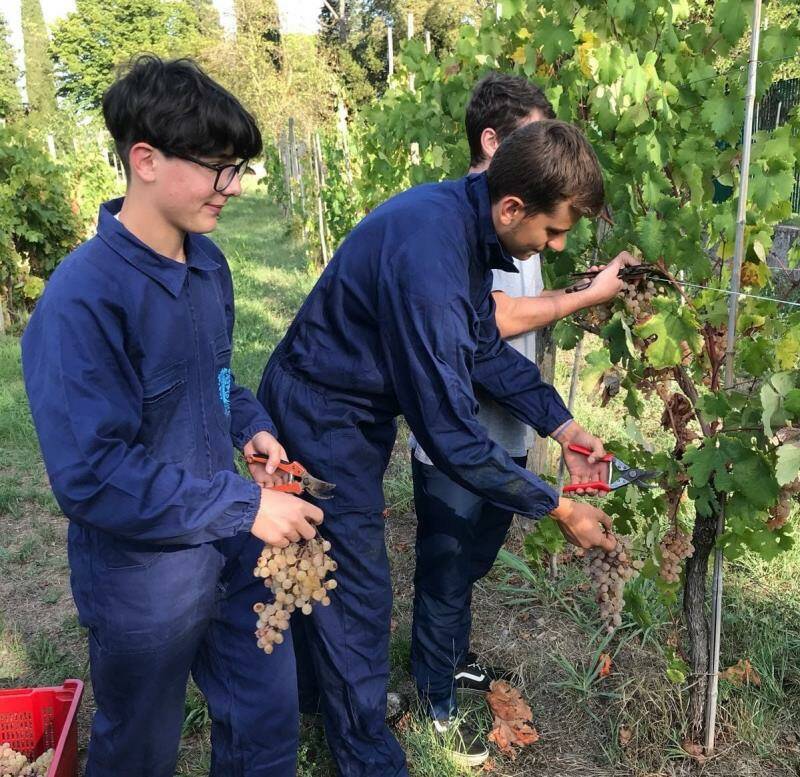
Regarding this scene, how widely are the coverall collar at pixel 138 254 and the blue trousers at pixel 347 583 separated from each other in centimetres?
59

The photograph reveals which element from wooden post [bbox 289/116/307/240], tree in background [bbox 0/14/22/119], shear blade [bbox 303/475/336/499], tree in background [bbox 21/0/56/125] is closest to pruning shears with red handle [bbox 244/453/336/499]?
shear blade [bbox 303/475/336/499]

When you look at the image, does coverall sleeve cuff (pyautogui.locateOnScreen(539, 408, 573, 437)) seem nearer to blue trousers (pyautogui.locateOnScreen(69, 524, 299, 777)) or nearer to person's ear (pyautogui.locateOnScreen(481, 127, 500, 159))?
person's ear (pyautogui.locateOnScreen(481, 127, 500, 159))

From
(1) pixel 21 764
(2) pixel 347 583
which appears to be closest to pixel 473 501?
(2) pixel 347 583

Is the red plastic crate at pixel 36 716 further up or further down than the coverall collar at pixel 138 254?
further down

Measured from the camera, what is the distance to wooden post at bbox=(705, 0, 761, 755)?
6.19ft

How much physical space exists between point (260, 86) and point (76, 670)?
24161mm

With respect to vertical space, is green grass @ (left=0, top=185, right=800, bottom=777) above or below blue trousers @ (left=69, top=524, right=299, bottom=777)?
→ below

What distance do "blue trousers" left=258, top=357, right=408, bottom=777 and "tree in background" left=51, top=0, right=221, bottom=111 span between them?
5900cm

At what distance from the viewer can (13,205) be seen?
313 inches

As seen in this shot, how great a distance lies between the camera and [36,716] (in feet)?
7.87

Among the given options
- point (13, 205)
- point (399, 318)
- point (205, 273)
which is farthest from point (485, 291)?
point (13, 205)

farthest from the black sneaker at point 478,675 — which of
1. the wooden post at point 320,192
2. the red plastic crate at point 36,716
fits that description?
the wooden post at point 320,192

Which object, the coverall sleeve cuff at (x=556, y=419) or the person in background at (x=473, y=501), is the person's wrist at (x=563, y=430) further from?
the person in background at (x=473, y=501)

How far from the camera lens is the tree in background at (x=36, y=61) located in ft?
167
